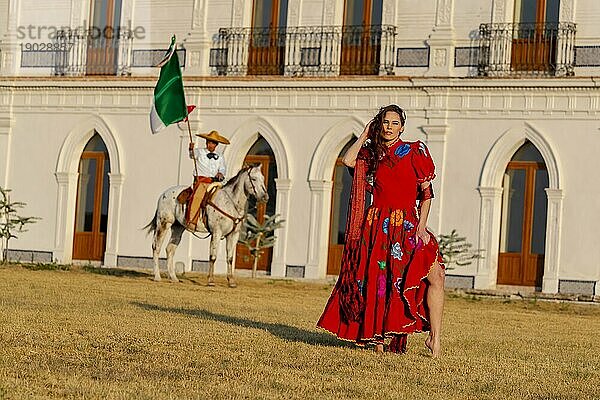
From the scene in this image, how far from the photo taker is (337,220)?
28.9 meters

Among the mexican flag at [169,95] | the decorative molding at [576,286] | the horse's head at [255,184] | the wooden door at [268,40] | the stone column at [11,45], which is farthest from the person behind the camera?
the stone column at [11,45]

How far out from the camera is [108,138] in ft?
101

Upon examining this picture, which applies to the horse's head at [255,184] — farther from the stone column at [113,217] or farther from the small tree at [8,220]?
the stone column at [113,217]

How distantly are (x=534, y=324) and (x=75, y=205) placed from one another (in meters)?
16.3

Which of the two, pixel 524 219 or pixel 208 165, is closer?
pixel 208 165

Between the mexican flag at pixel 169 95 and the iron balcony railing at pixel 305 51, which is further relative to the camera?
the iron balcony railing at pixel 305 51

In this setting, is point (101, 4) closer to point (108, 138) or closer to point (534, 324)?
point (108, 138)

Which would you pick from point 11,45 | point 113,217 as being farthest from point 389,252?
point 11,45

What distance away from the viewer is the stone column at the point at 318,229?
2842 cm

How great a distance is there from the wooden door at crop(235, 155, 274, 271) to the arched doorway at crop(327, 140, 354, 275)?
1300 millimetres

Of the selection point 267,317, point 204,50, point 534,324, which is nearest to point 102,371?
point 267,317

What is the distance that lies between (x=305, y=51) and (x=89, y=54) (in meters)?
5.31

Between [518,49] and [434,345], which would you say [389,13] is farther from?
[434,345]

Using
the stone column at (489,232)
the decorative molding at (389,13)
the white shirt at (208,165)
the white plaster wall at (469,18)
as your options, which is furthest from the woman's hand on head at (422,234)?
the decorative molding at (389,13)
